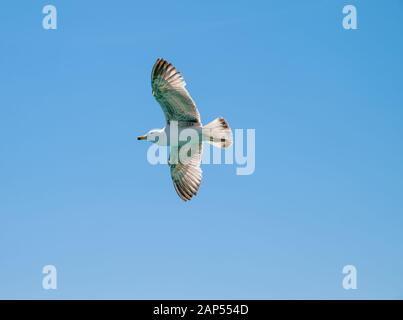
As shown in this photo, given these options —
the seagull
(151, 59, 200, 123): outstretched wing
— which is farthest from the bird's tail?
(151, 59, 200, 123): outstretched wing

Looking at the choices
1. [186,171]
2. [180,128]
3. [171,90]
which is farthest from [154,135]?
[186,171]

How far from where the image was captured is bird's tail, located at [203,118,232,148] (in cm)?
961

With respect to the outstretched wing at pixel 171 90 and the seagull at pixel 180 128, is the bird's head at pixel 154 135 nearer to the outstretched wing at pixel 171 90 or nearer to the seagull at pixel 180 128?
the seagull at pixel 180 128

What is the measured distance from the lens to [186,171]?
10.2m

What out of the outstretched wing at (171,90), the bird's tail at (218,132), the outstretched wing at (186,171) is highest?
the outstretched wing at (171,90)

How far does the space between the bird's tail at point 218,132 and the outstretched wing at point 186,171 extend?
406 mm

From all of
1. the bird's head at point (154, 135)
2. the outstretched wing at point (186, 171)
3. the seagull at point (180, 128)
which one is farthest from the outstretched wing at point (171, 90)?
the outstretched wing at point (186, 171)

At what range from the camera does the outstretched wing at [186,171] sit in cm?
1004

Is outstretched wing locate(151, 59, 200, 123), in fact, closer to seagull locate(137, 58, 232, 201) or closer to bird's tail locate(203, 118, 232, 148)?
seagull locate(137, 58, 232, 201)
